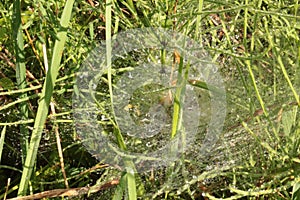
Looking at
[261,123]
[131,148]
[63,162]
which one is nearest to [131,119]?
[131,148]

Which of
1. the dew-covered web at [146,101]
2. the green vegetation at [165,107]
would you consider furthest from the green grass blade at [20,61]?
the dew-covered web at [146,101]

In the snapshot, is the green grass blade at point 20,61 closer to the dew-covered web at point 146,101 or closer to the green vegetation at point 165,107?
the green vegetation at point 165,107

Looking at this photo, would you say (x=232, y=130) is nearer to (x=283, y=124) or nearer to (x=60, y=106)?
(x=283, y=124)

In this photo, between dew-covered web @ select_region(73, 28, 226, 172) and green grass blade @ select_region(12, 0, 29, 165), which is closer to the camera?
green grass blade @ select_region(12, 0, 29, 165)

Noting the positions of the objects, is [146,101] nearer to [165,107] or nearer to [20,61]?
[165,107]

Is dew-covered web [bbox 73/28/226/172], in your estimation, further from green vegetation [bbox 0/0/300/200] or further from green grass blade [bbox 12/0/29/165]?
Result: green grass blade [bbox 12/0/29/165]

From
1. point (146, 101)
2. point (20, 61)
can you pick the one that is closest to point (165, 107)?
point (146, 101)

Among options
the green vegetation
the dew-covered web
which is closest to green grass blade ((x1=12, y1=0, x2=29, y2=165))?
the green vegetation
